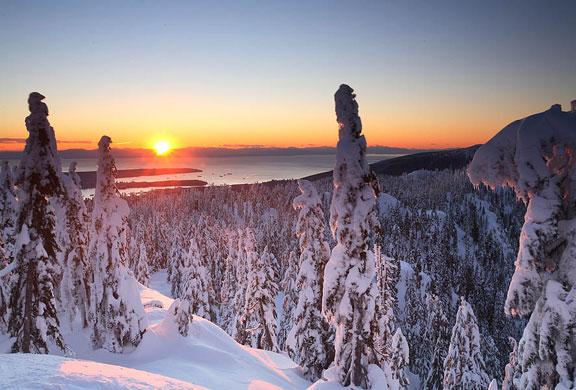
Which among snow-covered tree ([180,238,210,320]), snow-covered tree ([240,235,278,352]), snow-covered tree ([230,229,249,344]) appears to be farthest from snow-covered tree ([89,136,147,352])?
snow-covered tree ([180,238,210,320])

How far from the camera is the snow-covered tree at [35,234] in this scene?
12.8 metres

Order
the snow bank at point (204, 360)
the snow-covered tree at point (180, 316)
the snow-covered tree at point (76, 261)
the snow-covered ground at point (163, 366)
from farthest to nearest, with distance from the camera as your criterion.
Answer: the snow-covered tree at point (76, 261) → the snow-covered tree at point (180, 316) → the snow bank at point (204, 360) → the snow-covered ground at point (163, 366)

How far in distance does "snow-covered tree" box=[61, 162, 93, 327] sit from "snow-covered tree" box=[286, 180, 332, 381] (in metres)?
12.8

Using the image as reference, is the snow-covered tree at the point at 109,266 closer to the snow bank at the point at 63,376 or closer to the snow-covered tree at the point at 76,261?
the snow-covered tree at the point at 76,261

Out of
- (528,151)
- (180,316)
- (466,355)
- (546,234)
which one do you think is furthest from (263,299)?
(528,151)

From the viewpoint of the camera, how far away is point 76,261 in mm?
22281

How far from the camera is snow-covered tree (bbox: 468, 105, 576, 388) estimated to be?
21.5 ft

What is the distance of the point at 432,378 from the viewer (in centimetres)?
4406

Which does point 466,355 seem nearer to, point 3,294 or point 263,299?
point 263,299

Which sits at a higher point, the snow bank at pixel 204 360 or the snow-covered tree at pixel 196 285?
the snow bank at pixel 204 360

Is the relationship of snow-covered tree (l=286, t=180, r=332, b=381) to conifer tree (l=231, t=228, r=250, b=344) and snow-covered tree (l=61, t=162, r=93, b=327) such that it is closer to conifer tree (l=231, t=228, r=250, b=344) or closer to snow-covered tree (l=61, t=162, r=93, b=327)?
conifer tree (l=231, t=228, r=250, b=344)

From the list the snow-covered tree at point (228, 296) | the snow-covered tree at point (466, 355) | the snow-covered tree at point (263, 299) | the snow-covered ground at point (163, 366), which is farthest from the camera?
the snow-covered tree at point (228, 296)

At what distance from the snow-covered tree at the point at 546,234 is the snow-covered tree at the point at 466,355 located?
19242mm

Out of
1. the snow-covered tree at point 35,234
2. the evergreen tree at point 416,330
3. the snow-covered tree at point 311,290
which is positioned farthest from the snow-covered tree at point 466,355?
the evergreen tree at point 416,330
